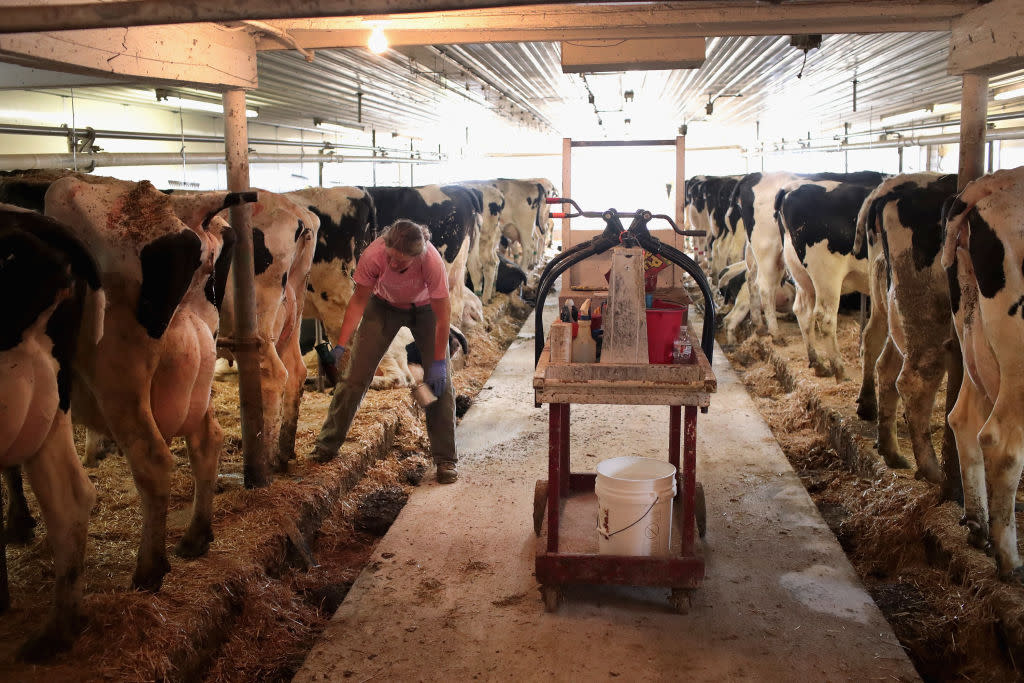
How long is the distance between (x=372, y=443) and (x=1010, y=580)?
4338mm

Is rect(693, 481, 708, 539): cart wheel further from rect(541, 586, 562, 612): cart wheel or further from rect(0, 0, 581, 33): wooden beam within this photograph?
rect(0, 0, 581, 33): wooden beam

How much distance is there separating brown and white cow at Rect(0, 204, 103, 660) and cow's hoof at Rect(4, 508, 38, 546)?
109 cm

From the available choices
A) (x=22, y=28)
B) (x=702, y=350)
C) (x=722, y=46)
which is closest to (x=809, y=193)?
(x=722, y=46)

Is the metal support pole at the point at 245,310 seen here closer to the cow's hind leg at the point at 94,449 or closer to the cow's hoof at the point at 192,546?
A: the cow's hoof at the point at 192,546

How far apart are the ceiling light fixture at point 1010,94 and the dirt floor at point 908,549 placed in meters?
7.92

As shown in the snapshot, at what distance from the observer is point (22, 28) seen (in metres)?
3.30

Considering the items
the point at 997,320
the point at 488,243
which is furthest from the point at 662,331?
the point at 488,243

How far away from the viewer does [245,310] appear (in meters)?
5.38

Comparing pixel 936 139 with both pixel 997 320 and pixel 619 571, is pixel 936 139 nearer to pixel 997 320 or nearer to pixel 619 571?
pixel 997 320

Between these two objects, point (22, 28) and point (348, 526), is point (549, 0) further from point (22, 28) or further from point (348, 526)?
point (348, 526)

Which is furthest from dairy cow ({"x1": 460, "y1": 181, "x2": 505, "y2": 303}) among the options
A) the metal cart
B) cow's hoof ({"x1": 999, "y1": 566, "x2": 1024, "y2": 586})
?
cow's hoof ({"x1": 999, "y1": 566, "x2": 1024, "y2": 586})

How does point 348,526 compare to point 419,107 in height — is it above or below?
below

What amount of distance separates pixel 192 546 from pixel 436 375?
208 centimetres

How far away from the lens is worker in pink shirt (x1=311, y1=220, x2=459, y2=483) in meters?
5.79
